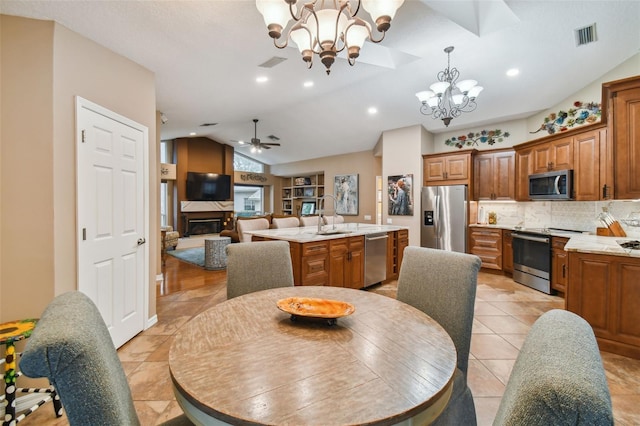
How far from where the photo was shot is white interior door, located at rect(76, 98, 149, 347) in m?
2.28

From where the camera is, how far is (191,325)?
1208 mm

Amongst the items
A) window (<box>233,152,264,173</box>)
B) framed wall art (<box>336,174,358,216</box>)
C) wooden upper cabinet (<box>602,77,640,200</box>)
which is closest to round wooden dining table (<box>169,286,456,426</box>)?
wooden upper cabinet (<box>602,77,640,200</box>)

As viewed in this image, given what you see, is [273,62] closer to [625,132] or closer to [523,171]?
[625,132]

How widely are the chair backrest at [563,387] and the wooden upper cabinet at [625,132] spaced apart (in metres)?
3.45

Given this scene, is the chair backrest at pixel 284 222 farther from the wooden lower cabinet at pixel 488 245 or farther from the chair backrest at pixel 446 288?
the chair backrest at pixel 446 288

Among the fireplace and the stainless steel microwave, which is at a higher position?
the stainless steel microwave

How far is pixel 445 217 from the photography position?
18.3ft

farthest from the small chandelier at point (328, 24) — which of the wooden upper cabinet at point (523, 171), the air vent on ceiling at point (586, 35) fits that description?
the wooden upper cabinet at point (523, 171)

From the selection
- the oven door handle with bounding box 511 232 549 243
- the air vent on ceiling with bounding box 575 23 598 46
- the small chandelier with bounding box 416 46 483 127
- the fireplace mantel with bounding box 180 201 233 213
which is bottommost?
the oven door handle with bounding box 511 232 549 243

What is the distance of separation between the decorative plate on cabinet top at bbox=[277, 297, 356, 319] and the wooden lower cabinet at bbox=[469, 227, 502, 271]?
4859mm

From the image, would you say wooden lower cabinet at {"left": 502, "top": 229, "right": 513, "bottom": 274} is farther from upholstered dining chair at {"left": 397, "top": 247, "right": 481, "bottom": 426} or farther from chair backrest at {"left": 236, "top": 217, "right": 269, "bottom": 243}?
chair backrest at {"left": 236, "top": 217, "right": 269, "bottom": 243}

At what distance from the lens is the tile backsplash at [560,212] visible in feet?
11.8

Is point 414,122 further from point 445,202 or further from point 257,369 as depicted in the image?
point 257,369

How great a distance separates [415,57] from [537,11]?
135 cm
